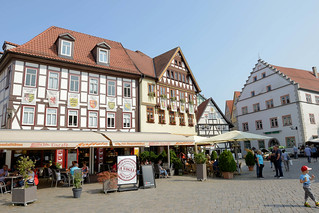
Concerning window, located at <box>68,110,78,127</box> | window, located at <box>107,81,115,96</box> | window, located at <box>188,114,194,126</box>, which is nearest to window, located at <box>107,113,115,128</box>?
window, located at <box>107,81,115,96</box>

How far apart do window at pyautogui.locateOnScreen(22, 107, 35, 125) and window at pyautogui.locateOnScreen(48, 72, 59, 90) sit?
2.22 m

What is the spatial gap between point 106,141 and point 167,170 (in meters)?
4.99

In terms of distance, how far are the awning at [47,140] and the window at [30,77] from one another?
5.32 m

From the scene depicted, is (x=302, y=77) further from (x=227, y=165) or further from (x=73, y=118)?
(x=73, y=118)

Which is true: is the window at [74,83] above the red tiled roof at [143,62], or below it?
below

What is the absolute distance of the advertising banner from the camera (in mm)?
10805

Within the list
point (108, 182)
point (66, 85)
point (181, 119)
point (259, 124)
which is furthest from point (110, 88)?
point (259, 124)

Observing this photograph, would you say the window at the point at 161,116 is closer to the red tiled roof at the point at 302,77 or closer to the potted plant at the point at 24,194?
the potted plant at the point at 24,194

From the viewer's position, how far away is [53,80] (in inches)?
715

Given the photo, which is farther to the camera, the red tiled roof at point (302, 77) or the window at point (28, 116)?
the red tiled roof at point (302, 77)

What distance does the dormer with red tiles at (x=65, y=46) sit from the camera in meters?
19.0

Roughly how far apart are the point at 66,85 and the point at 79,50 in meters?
3.94

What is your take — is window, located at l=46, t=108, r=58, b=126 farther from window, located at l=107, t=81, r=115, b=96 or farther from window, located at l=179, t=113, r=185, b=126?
window, located at l=179, t=113, r=185, b=126

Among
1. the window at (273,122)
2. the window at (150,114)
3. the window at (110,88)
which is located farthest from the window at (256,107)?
the window at (110,88)
